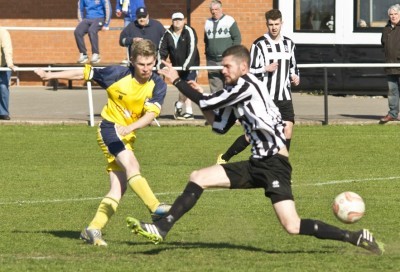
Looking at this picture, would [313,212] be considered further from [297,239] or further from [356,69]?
[356,69]

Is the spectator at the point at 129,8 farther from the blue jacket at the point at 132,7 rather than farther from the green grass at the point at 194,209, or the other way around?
the green grass at the point at 194,209

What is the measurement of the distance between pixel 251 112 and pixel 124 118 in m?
1.50

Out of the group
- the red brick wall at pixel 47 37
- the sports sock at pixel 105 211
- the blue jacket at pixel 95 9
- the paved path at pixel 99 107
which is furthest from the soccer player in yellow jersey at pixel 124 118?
the red brick wall at pixel 47 37

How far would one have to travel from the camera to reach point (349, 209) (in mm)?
9266

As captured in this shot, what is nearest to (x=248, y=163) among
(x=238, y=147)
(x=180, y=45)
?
(x=238, y=147)

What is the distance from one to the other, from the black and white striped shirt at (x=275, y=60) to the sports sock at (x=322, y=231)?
17.6ft

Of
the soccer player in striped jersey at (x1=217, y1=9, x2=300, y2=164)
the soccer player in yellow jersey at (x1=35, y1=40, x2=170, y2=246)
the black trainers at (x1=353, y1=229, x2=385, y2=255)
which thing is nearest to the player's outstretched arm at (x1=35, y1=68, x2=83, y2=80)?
the soccer player in yellow jersey at (x1=35, y1=40, x2=170, y2=246)

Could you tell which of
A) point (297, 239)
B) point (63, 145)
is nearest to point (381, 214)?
point (297, 239)

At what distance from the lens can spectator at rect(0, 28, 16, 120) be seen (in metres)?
19.9

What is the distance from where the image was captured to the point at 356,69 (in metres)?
24.6

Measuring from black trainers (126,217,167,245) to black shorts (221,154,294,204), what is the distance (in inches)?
27.4

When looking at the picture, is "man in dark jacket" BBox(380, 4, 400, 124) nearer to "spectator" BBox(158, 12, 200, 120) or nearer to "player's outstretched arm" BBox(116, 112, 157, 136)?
"spectator" BBox(158, 12, 200, 120)

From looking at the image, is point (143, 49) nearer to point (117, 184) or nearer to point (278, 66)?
point (117, 184)

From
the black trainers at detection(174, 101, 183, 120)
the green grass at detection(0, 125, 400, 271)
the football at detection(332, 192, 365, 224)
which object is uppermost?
the football at detection(332, 192, 365, 224)
